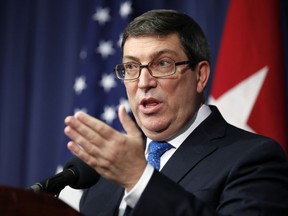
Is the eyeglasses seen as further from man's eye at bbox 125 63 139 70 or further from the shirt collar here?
the shirt collar

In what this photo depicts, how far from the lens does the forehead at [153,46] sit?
1996 mm

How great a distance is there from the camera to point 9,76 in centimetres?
369

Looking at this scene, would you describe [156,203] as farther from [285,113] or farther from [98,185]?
[285,113]

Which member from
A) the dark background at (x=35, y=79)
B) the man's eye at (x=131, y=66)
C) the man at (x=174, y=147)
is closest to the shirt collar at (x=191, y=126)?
the man at (x=174, y=147)

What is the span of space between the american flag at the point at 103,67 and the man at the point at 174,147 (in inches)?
38.3

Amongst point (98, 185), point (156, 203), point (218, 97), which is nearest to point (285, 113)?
point (218, 97)

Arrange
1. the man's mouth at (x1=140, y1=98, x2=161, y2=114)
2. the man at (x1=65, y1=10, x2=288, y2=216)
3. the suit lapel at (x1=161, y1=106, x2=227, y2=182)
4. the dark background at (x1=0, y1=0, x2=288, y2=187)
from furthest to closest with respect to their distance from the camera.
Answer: the dark background at (x1=0, y1=0, x2=288, y2=187)
the man's mouth at (x1=140, y1=98, x2=161, y2=114)
the suit lapel at (x1=161, y1=106, x2=227, y2=182)
the man at (x1=65, y1=10, x2=288, y2=216)

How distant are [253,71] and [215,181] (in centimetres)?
116

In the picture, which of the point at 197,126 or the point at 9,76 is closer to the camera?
the point at 197,126

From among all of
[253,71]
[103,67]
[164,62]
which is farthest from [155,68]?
[103,67]

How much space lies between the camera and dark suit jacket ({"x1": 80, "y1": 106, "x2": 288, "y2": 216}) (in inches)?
53.6

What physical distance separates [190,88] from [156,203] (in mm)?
792

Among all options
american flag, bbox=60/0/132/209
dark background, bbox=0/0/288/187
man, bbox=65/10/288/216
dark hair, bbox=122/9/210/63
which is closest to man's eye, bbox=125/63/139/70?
man, bbox=65/10/288/216

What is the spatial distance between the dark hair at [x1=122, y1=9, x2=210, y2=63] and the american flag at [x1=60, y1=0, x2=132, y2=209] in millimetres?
983
